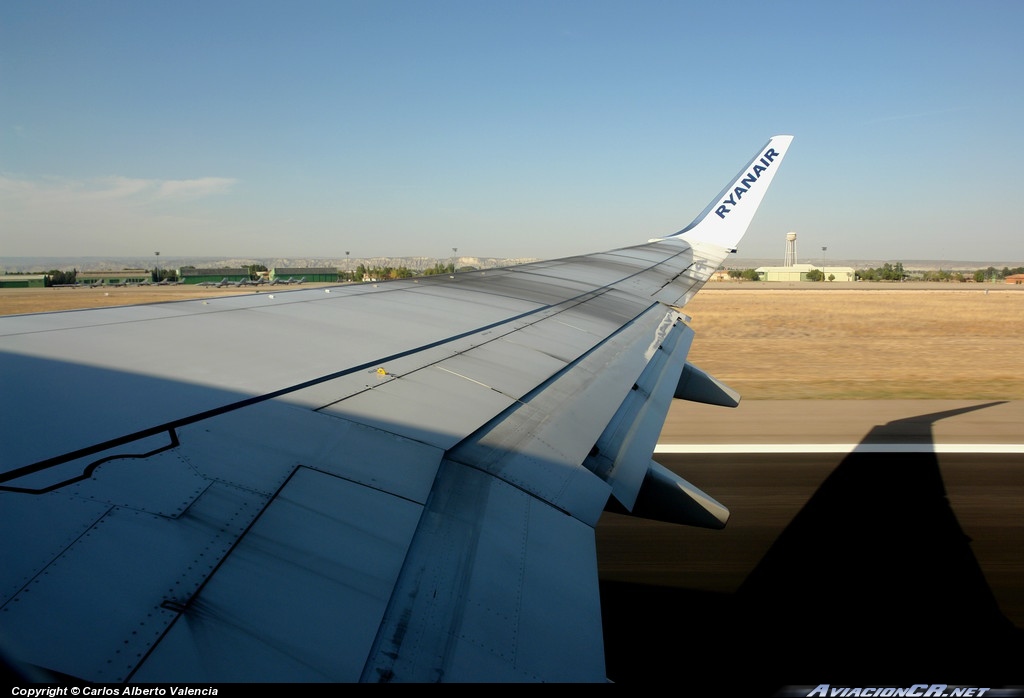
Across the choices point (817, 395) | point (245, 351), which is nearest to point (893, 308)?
point (817, 395)

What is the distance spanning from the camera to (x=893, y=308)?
24547mm

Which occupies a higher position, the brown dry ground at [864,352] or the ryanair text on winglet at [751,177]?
the ryanair text on winglet at [751,177]

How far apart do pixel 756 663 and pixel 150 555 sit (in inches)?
127

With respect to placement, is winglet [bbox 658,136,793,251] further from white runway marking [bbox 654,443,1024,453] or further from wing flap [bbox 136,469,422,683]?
wing flap [bbox 136,469,422,683]

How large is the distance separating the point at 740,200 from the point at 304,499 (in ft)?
19.5

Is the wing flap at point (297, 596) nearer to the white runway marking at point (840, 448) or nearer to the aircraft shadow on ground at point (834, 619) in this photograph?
the aircraft shadow on ground at point (834, 619)

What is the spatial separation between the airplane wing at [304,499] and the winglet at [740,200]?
13.4 ft

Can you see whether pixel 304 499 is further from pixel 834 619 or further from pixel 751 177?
A: pixel 751 177

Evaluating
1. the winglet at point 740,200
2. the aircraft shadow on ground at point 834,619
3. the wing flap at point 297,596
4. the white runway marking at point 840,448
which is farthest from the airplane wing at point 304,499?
the white runway marking at point 840,448

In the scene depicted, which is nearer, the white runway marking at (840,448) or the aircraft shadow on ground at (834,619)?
the aircraft shadow on ground at (834,619)

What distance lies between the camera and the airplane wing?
0.99 m

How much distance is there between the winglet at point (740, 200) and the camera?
19.5 feet

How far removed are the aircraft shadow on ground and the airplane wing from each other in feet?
4.56

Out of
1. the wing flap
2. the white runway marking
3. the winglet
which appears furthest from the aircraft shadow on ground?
the winglet
